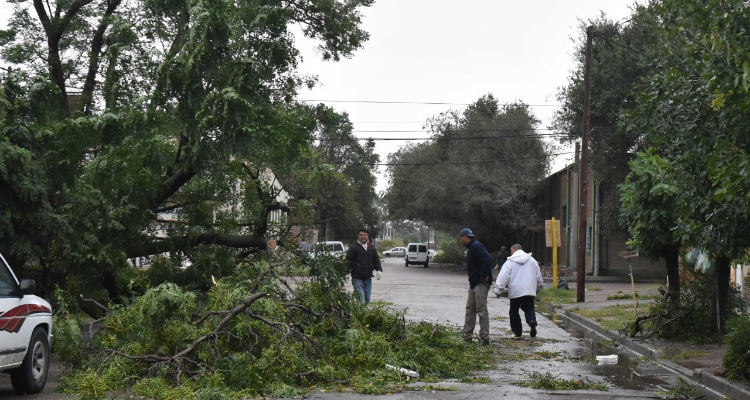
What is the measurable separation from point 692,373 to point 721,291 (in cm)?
349

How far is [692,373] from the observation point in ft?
35.9

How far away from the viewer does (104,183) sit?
42.2 feet

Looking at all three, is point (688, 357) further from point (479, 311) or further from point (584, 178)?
point (584, 178)

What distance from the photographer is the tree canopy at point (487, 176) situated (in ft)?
167

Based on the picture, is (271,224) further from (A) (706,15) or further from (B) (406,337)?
(A) (706,15)

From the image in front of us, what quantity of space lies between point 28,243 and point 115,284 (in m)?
1.92

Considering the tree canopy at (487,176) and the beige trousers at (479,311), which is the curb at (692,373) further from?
the tree canopy at (487,176)

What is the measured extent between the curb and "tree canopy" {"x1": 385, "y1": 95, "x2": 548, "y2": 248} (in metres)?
33.5

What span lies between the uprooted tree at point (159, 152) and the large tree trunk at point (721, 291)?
7.08 m

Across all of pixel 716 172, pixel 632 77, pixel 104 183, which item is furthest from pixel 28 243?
pixel 632 77

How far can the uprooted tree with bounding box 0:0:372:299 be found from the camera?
40.8 feet

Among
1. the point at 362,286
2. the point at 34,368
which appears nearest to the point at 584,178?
the point at 362,286

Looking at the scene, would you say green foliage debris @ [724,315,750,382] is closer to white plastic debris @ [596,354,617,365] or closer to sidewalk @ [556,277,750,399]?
sidewalk @ [556,277,750,399]

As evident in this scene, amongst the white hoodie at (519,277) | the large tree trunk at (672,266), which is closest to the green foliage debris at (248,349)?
the white hoodie at (519,277)
